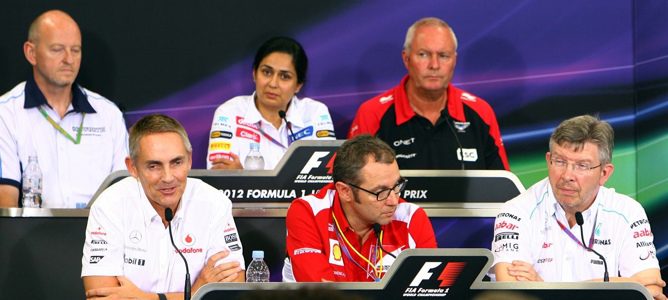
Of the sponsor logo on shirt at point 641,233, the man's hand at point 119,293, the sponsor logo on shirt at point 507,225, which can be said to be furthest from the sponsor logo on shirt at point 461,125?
the man's hand at point 119,293

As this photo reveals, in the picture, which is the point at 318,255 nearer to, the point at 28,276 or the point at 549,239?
the point at 549,239

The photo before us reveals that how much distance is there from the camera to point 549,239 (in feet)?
Answer: 15.2

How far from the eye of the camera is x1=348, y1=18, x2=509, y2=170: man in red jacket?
6094 millimetres

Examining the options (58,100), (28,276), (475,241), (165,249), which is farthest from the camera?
(58,100)

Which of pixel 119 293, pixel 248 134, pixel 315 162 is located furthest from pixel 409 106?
pixel 119 293

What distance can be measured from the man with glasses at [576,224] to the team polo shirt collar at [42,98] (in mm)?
2662

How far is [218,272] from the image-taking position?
439cm

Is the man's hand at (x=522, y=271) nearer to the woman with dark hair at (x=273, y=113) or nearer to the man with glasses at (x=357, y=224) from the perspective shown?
the man with glasses at (x=357, y=224)

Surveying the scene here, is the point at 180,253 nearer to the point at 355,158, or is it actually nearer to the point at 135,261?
the point at 135,261

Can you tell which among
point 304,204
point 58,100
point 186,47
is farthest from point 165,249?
point 186,47

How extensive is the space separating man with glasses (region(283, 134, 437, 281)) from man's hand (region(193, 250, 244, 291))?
244 mm

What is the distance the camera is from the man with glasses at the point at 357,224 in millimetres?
4535

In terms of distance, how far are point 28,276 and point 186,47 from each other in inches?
102

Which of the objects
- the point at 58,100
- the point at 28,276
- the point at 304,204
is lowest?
the point at 28,276
